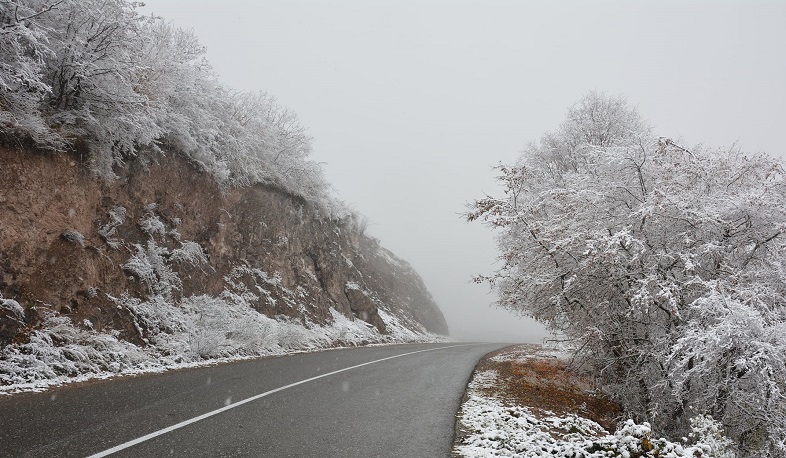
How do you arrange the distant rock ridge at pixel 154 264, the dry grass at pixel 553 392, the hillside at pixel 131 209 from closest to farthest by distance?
the dry grass at pixel 553 392 → the hillside at pixel 131 209 → the distant rock ridge at pixel 154 264

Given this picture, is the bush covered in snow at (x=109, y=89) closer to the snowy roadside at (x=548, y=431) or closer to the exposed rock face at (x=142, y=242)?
the exposed rock face at (x=142, y=242)

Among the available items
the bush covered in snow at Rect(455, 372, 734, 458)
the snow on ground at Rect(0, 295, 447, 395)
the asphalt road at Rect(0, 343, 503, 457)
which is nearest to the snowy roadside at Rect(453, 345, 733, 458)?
the bush covered in snow at Rect(455, 372, 734, 458)

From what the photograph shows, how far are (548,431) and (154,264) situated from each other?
12.6m

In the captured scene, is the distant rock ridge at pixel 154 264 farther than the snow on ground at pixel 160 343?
Yes

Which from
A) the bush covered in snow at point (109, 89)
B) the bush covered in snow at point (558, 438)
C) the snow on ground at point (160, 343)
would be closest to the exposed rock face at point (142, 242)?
the snow on ground at point (160, 343)

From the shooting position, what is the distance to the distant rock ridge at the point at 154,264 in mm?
9516

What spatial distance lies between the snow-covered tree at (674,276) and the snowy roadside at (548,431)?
1.03 meters

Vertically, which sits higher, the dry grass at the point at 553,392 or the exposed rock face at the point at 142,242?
the exposed rock face at the point at 142,242

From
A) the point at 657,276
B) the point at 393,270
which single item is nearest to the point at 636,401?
the point at 657,276

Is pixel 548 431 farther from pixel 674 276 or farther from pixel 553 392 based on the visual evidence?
pixel 553 392

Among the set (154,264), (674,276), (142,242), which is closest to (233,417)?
(674,276)

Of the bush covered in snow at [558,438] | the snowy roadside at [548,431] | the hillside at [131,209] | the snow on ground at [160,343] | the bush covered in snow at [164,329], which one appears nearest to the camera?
the bush covered in snow at [558,438]

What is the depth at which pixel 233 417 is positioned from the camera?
6461mm

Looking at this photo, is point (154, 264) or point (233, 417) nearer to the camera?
point (233, 417)
